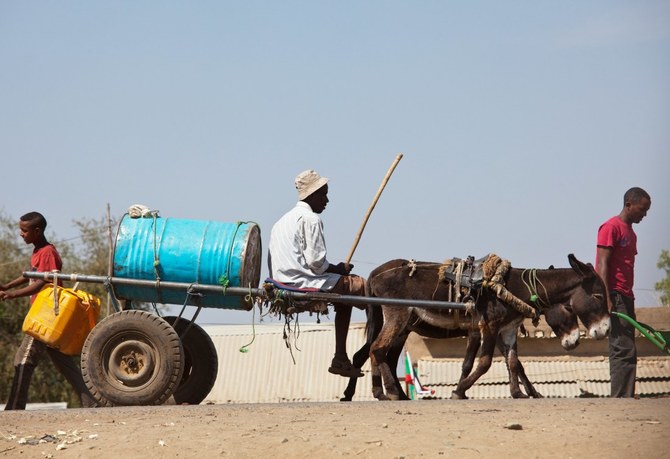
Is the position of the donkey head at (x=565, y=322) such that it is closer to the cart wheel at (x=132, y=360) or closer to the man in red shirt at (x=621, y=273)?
the man in red shirt at (x=621, y=273)

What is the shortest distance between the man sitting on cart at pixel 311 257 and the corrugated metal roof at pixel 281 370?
14.2m

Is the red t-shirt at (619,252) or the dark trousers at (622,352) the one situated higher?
the red t-shirt at (619,252)

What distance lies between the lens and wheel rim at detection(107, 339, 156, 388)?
404 inches

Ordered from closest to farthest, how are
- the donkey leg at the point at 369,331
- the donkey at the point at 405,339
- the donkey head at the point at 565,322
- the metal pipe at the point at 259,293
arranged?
the metal pipe at the point at 259,293 → the donkey at the point at 405,339 → the donkey head at the point at 565,322 → the donkey leg at the point at 369,331

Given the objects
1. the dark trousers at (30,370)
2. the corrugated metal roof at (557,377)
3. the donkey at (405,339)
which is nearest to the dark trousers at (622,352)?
the donkey at (405,339)

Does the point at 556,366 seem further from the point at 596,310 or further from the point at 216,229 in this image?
the point at 216,229

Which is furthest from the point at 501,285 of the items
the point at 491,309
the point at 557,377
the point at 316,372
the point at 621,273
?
the point at 316,372

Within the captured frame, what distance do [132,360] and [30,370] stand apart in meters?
1.09

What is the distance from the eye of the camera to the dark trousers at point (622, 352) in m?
11.1

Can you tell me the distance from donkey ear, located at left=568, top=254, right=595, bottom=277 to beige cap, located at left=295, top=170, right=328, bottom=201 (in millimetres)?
2593

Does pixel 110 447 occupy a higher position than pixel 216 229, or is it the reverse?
pixel 216 229

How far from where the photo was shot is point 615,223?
36.8 feet

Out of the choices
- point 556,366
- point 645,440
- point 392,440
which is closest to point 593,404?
point 645,440

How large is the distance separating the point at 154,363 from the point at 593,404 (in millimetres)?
3893
